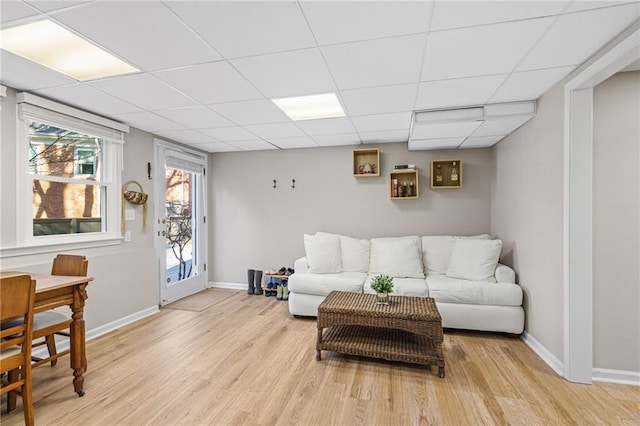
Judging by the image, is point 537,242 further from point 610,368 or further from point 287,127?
point 287,127

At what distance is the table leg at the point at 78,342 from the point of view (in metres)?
2.07

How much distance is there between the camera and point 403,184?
4324 millimetres

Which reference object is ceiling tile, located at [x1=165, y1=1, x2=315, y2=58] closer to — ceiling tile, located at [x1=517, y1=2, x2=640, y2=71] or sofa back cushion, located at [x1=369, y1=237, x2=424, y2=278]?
ceiling tile, located at [x1=517, y1=2, x2=640, y2=71]

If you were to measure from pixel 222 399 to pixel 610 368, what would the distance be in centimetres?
290

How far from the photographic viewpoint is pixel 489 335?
3100 mm

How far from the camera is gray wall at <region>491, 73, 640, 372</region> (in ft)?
7.14

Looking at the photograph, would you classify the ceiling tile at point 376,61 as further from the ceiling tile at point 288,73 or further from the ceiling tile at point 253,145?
the ceiling tile at point 253,145

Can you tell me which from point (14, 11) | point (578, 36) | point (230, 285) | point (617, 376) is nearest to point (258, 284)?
point (230, 285)

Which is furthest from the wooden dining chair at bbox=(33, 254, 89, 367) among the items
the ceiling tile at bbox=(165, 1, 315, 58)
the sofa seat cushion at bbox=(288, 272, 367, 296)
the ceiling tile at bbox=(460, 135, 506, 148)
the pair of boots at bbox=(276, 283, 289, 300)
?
the ceiling tile at bbox=(460, 135, 506, 148)

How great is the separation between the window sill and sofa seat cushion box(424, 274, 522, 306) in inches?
142

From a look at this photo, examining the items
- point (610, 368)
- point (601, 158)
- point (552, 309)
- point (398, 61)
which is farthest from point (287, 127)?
point (610, 368)

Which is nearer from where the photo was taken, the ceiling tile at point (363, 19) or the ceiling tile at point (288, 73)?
the ceiling tile at point (363, 19)

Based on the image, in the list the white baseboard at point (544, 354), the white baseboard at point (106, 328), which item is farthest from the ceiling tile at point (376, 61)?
the white baseboard at point (106, 328)

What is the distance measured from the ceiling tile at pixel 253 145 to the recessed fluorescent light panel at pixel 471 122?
2140mm
